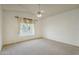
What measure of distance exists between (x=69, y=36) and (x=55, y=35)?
1027 millimetres

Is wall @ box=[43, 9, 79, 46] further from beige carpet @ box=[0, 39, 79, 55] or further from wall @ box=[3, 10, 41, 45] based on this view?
wall @ box=[3, 10, 41, 45]

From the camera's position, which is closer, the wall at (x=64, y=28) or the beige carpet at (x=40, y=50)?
the beige carpet at (x=40, y=50)

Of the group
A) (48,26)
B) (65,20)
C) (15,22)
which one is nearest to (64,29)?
(65,20)

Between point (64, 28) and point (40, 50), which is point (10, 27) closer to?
point (40, 50)

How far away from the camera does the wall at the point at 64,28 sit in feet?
13.1

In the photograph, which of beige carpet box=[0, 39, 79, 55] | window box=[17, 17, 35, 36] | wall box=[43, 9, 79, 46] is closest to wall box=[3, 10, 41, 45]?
window box=[17, 17, 35, 36]

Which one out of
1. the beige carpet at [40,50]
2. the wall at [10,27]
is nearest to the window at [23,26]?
the wall at [10,27]

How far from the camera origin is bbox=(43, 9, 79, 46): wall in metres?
4.00

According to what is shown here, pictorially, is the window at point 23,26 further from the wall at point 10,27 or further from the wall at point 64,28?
the wall at point 64,28

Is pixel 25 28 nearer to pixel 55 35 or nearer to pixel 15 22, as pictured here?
pixel 15 22

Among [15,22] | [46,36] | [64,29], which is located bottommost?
[46,36]
